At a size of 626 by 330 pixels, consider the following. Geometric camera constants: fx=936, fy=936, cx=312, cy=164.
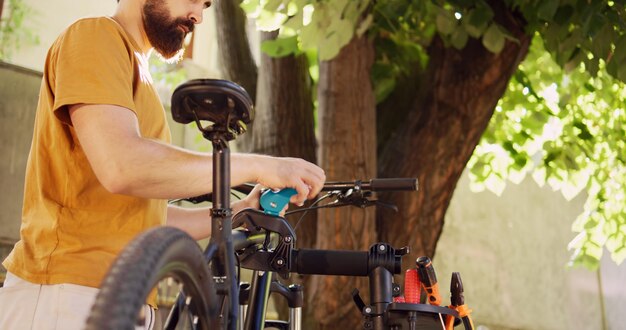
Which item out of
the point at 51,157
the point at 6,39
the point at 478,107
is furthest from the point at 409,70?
the point at 6,39

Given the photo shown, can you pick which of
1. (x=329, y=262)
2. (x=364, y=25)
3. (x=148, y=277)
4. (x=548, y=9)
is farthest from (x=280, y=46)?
(x=148, y=277)

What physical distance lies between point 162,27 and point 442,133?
8.39ft

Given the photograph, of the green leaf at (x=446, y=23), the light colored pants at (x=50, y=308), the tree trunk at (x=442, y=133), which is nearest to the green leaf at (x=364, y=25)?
the green leaf at (x=446, y=23)

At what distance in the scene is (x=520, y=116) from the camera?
6.04 meters

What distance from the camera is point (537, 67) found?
6184 millimetres

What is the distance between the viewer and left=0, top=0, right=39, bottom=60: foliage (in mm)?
8219

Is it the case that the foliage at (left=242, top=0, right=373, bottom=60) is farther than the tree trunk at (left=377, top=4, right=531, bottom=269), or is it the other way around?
the tree trunk at (left=377, top=4, right=531, bottom=269)

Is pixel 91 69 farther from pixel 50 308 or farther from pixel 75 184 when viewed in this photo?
pixel 50 308

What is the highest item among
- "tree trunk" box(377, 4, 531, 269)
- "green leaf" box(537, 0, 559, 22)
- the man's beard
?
"green leaf" box(537, 0, 559, 22)

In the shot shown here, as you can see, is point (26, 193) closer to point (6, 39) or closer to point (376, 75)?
point (376, 75)

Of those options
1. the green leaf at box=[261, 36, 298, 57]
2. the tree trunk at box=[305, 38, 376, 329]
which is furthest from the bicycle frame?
the green leaf at box=[261, 36, 298, 57]

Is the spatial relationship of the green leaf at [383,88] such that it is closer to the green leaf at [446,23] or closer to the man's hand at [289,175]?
the green leaf at [446,23]

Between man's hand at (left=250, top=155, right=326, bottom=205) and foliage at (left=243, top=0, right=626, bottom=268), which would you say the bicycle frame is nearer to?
man's hand at (left=250, top=155, right=326, bottom=205)

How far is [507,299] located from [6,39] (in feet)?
17.9
